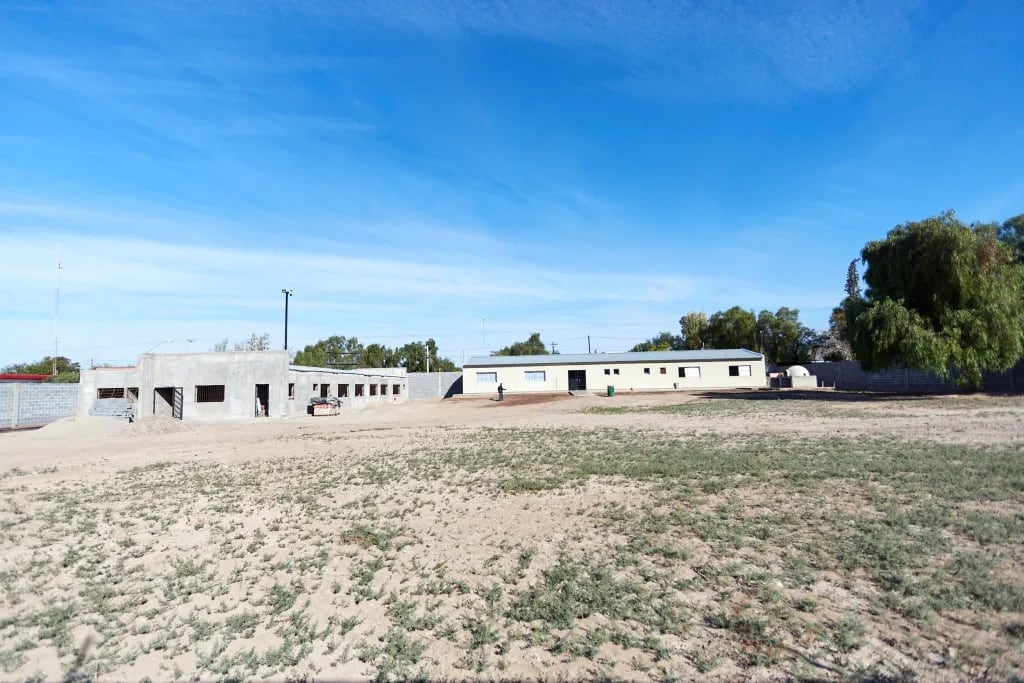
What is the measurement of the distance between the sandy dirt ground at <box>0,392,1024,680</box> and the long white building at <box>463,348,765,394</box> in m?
36.9

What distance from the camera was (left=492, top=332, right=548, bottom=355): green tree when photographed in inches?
3750

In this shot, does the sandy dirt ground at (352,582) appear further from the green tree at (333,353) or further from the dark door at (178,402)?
the green tree at (333,353)

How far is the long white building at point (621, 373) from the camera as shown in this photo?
4903 cm

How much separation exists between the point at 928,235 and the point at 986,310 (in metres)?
4.55

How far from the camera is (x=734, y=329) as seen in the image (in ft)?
226

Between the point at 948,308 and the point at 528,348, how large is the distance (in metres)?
73.1

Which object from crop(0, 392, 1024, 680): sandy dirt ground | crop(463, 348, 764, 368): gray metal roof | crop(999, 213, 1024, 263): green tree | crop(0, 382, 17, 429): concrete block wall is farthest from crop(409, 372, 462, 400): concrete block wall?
crop(999, 213, 1024, 263): green tree

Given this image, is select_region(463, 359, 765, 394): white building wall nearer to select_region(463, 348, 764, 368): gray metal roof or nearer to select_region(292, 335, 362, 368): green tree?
select_region(463, 348, 764, 368): gray metal roof

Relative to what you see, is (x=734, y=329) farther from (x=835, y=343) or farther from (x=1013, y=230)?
(x=1013, y=230)

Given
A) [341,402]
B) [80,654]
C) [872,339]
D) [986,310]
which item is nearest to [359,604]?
[80,654]

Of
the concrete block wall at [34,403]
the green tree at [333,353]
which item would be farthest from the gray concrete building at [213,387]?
the green tree at [333,353]

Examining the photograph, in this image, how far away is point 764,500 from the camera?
301 inches

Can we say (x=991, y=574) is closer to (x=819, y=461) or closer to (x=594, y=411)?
(x=819, y=461)

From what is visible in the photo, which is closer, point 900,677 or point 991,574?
point 900,677
